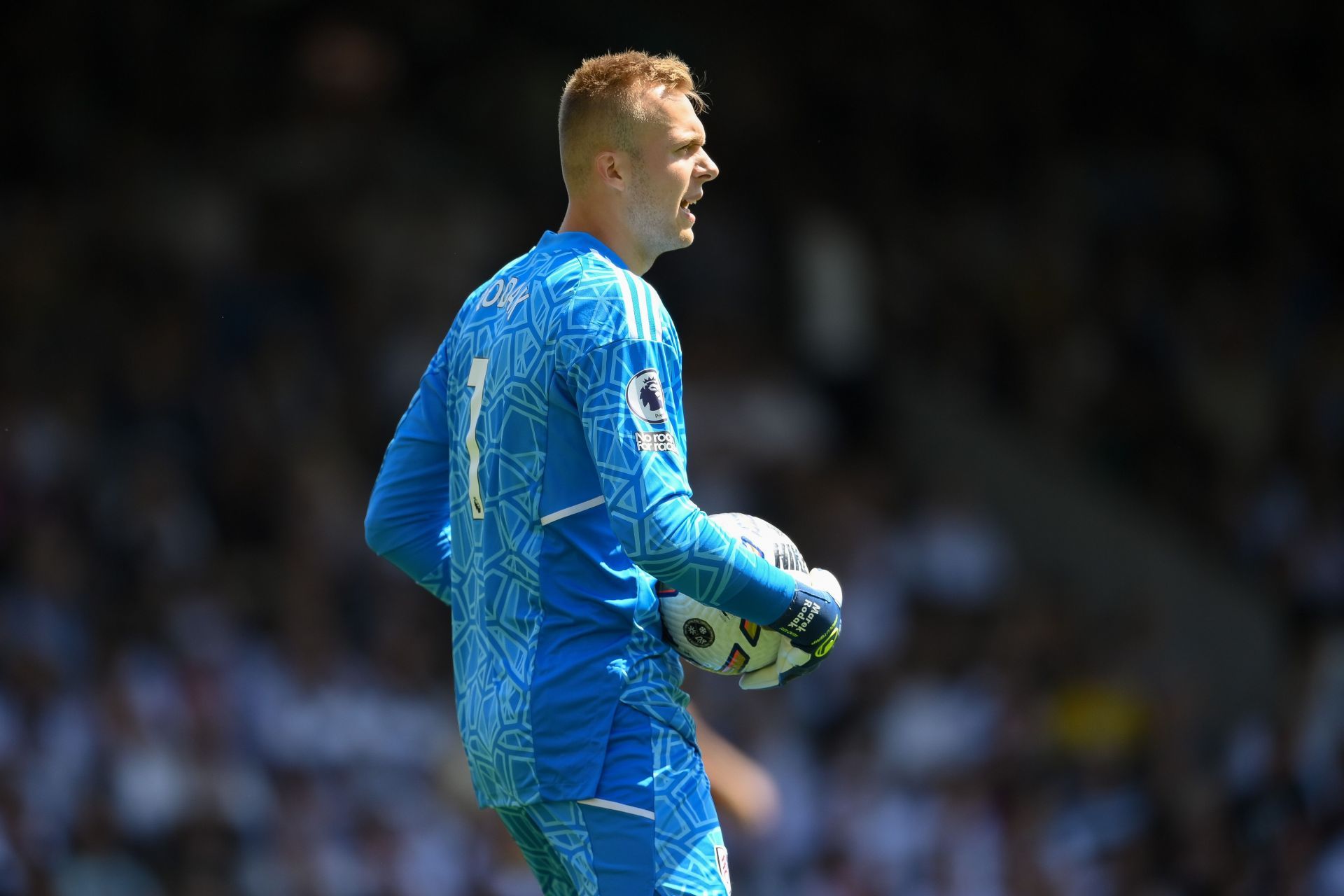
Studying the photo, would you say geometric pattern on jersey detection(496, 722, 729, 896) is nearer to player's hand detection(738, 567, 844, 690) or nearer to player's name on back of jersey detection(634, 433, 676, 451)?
player's hand detection(738, 567, 844, 690)

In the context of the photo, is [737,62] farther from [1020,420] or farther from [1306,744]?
[1306,744]

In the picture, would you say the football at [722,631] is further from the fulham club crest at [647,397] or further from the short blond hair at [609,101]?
the short blond hair at [609,101]

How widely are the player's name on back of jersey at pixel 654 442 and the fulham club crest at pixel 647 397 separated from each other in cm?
3

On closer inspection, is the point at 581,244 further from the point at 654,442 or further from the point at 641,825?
the point at 641,825

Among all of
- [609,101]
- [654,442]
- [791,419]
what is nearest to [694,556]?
[654,442]

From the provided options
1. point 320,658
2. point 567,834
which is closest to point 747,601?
point 567,834

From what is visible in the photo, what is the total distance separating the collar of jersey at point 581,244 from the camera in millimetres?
3277

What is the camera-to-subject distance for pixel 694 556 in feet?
9.73

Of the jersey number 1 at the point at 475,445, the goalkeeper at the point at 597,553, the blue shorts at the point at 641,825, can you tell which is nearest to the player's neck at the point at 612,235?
the goalkeeper at the point at 597,553

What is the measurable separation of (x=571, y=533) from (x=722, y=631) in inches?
13.7

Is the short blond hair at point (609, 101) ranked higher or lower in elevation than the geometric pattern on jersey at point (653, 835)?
higher

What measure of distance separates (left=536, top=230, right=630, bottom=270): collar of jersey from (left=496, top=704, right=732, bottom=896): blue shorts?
31.9 inches

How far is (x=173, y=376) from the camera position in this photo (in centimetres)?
950

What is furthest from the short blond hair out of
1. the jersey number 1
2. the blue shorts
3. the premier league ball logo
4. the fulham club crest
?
the blue shorts
